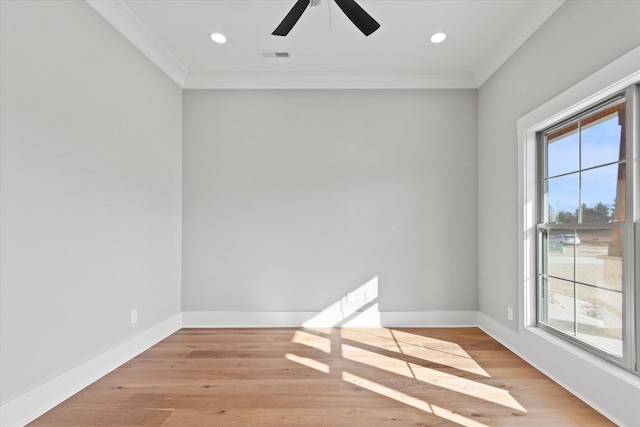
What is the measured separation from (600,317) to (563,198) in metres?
0.88

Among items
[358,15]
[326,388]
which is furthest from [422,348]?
[358,15]

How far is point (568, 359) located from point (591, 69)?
1.93 m

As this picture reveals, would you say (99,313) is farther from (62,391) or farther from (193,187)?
(193,187)

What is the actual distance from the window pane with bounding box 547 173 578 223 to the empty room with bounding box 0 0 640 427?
23mm

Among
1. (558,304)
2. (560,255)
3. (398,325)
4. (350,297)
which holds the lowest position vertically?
(398,325)

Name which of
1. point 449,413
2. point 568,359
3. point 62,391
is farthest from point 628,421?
point 62,391

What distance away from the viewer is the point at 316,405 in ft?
6.57

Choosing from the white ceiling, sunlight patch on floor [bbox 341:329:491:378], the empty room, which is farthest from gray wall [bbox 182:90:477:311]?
sunlight patch on floor [bbox 341:329:491:378]

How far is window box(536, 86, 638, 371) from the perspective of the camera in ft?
5.94

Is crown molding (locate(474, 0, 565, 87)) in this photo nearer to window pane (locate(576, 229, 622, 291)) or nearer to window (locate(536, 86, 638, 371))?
window (locate(536, 86, 638, 371))

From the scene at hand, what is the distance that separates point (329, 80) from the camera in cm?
354

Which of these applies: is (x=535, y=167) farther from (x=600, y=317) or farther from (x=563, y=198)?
(x=600, y=317)

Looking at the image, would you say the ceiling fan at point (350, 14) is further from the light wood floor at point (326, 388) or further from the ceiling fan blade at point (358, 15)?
the light wood floor at point (326, 388)

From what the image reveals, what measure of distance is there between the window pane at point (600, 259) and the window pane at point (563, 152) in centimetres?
52
